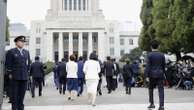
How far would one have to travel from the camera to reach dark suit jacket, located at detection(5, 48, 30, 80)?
11789 mm

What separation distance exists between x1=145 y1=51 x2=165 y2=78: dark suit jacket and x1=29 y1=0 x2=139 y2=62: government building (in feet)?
296

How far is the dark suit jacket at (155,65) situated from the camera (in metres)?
14.1

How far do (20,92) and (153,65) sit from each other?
3749 millimetres

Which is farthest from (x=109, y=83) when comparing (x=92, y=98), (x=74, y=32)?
(x=74, y=32)

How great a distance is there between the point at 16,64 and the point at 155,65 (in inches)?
150

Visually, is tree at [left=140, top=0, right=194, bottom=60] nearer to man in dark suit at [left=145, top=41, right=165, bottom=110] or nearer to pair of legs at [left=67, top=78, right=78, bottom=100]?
pair of legs at [left=67, top=78, right=78, bottom=100]

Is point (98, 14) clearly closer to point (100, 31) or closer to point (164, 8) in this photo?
point (100, 31)

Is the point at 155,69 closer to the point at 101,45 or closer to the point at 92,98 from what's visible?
the point at 92,98

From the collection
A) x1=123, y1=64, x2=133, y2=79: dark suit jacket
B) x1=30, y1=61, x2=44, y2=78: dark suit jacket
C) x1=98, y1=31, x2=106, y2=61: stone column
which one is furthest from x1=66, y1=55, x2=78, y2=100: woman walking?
x1=98, y1=31, x2=106, y2=61: stone column

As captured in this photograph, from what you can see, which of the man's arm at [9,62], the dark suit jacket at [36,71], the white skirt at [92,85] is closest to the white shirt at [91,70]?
the white skirt at [92,85]

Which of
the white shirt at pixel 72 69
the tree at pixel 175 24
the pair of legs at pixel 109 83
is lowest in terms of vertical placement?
the pair of legs at pixel 109 83

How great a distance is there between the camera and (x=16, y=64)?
12.0 m

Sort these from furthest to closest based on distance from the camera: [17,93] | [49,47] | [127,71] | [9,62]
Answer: [49,47] → [127,71] → [17,93] → [9,62]

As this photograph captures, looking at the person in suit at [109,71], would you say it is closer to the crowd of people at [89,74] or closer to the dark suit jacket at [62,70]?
the crowd of people at [89,74]
